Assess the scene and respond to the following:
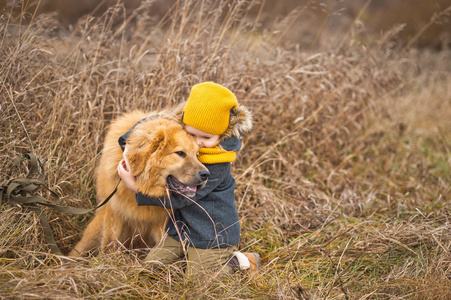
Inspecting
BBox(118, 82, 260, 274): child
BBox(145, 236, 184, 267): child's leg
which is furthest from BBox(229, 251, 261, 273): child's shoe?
BBox(145, 236, 184, 267): child's leg

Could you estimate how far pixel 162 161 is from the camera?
2.13m

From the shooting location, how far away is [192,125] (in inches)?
87.9

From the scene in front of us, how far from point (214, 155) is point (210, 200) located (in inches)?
13.5

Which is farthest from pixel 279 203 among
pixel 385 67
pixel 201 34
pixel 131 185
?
pixel 385 67

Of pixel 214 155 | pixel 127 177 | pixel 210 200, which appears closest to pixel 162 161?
pixel 127 177

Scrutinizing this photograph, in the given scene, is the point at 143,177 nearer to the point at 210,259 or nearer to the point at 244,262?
the point at 210,259

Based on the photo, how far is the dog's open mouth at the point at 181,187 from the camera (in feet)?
7.14

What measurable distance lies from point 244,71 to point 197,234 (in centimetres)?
207

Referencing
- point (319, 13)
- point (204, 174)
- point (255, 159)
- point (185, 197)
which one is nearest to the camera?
point (204, 174)

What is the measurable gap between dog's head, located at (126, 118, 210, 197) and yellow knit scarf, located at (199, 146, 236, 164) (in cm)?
11

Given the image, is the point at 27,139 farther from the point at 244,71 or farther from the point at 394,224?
the point at 394,224

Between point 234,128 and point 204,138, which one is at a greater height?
point 234,128

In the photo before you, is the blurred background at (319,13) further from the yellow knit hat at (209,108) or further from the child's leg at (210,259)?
the child's leg at (210,259)

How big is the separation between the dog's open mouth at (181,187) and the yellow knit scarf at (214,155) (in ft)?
0.70
